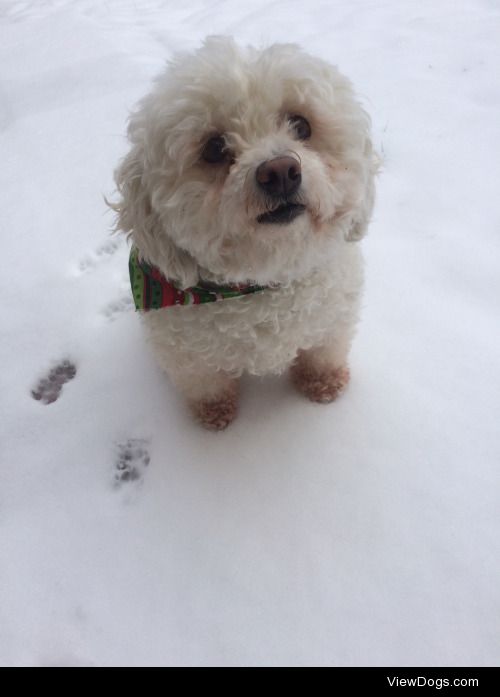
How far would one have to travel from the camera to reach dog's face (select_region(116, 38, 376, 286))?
94 cm

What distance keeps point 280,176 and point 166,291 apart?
1.38ft

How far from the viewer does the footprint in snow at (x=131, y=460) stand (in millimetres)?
1503

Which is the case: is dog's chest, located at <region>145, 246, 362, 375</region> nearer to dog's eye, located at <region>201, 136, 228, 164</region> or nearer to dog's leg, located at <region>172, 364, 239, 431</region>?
dog's leg, located at <region>172, 364, 239, 431</region>

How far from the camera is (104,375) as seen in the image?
1739mm

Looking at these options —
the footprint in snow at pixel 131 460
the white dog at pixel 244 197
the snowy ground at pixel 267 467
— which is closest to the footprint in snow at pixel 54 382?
the snowy ground at pixel 267 467

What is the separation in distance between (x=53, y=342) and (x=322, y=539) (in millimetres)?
1214

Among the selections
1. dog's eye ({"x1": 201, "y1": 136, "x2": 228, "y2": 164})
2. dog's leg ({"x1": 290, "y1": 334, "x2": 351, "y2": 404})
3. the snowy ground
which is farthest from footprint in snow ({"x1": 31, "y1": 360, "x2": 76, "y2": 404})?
dog's eye ({"x1": 201, "y1": 136, "x2": 228, "y2": 164})

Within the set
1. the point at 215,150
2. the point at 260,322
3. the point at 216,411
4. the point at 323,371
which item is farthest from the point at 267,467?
the point at 215,150

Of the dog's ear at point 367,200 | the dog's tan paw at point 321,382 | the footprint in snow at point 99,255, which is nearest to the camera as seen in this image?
the dog's ear at point 367,200

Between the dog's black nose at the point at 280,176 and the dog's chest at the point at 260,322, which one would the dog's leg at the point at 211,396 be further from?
the dog's black nose at the point at 280,176

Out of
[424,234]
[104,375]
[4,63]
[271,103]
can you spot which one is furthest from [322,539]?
[4,63]

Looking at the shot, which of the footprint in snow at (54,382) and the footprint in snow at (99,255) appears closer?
the footprint in snow at (54,382)

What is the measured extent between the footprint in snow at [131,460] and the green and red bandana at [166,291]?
1.75ft
